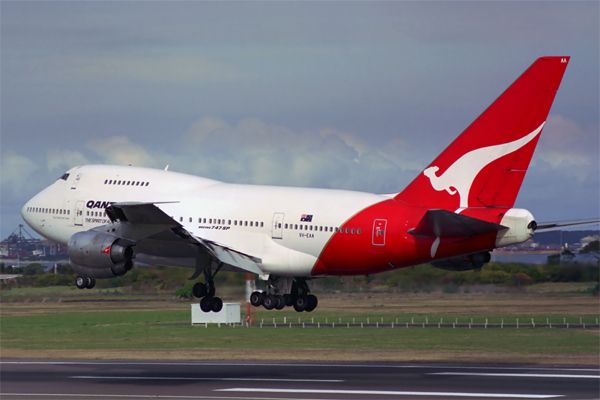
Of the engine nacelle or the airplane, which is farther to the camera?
the airplane

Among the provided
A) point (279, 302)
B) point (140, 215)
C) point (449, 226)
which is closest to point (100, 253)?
point (140, 215)

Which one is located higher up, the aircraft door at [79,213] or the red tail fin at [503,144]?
the red tail fin at [503,144]

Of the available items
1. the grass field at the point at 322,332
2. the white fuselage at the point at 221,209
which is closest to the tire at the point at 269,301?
the white fuselage at the point at 221,209

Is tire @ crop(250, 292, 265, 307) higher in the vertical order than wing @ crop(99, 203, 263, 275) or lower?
lower

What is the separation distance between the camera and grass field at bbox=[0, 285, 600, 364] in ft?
248

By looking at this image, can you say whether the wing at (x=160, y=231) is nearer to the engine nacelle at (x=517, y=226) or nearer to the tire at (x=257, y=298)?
the tire at (x=257, y=298)

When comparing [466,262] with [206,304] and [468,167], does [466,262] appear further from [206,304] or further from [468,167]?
[206,304]

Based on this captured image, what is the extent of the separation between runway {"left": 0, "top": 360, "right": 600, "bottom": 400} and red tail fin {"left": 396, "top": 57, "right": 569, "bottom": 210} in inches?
582

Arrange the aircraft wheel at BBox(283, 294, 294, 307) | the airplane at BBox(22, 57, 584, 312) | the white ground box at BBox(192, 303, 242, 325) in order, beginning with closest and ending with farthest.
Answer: the airplane at BBox(22, 57, 584, 312)
the aircraft wheel at BBox(283, 294, 294, 307)
the white ground box at BBox(192, 303, 242, 325)

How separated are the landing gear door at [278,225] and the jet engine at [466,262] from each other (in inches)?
347

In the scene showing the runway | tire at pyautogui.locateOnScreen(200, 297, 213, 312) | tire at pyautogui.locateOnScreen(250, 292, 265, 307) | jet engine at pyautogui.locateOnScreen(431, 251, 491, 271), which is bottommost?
the runway

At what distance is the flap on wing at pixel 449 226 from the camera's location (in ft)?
125

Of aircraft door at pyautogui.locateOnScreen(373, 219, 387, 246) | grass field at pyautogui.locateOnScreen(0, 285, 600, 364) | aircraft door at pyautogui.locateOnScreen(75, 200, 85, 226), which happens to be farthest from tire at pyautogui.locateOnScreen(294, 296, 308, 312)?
grass field at pyautogui.locateOnScreen(0, 285, 600, 364)

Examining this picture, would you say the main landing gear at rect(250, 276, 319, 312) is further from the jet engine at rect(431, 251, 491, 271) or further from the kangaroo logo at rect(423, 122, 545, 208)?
the kangaroo logo at rect(423, 122, 545, 208)
